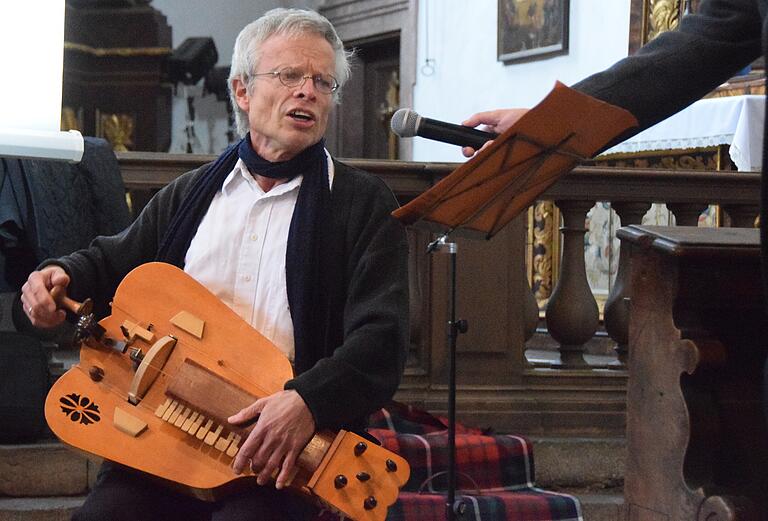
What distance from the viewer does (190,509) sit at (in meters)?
2.46

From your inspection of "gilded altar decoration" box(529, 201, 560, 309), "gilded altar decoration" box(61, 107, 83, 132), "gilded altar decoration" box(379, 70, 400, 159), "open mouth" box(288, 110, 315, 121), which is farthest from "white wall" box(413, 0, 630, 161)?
"open mouth" box(288, 110, 315, 121)

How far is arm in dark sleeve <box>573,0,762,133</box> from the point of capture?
7.02 ft

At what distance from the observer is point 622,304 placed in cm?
441

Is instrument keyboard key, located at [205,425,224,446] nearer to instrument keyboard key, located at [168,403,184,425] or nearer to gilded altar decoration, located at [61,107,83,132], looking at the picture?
instrument keyboard key, located at [168,403,184,425]

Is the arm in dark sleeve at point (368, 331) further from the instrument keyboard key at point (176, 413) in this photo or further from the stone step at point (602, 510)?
the stone step at point (602, 510)

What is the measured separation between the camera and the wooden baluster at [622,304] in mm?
4379

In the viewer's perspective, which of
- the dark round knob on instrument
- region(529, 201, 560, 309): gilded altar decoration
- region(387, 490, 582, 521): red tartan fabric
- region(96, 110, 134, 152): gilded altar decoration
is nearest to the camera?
the dark round knob on instrument

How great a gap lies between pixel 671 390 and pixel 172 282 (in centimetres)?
112

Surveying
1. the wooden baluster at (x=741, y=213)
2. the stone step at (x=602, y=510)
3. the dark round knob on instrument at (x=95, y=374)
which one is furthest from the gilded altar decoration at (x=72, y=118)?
the dark round knob on instrument at (x=95, y=374)

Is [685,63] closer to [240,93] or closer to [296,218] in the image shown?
[296,218]

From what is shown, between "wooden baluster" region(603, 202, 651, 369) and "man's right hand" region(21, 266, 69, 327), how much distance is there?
2444mm

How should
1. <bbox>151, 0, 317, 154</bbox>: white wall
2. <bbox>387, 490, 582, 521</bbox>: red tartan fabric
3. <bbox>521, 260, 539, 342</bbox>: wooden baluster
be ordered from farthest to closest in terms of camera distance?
<bbox>151, 0, 317, 154</bbox>: white wall, <bbox>521, 260, 539, 342</bbox>: wooden baluster, <bbox>387, 490, 582, 521</bbox>: red tartan fabric

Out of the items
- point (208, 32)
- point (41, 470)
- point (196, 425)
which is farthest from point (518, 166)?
point (208, 32)

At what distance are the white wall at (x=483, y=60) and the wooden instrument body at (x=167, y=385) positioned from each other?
632 centimetres
